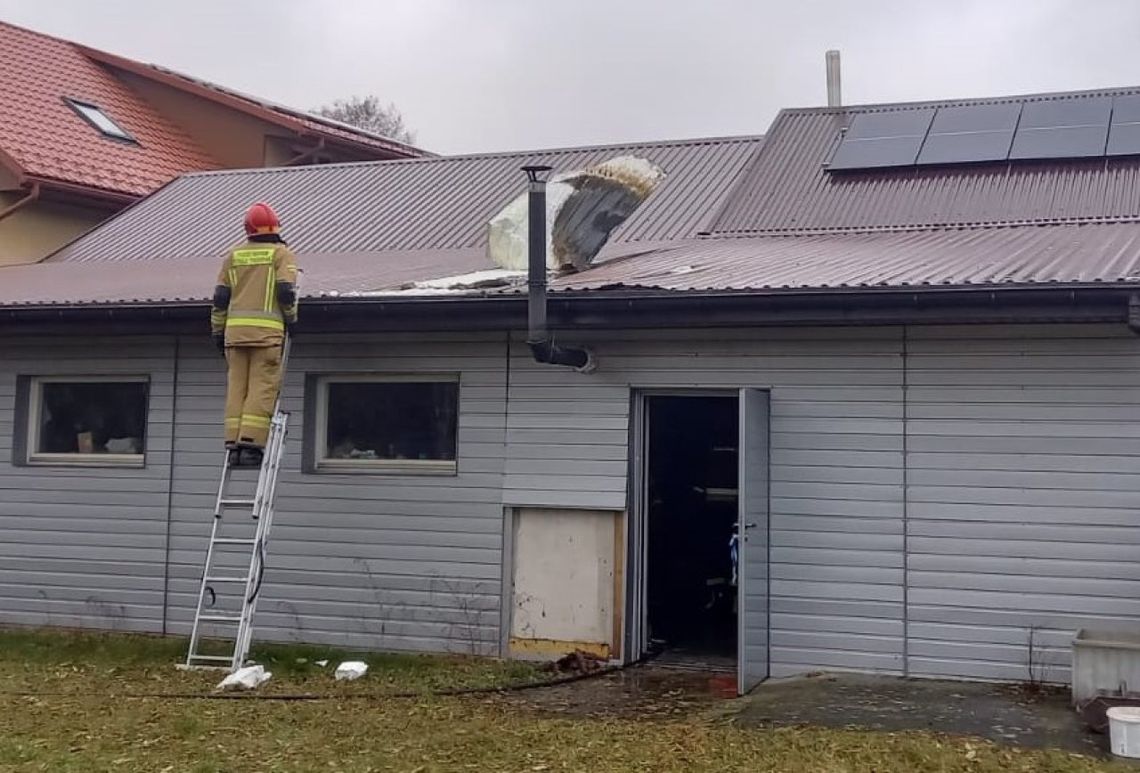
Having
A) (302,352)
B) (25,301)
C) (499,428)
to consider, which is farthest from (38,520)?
(499,428)

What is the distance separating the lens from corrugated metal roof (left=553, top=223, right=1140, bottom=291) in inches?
334

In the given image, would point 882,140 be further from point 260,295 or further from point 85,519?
point 85,519

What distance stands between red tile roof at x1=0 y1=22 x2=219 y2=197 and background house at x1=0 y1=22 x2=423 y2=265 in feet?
0.06

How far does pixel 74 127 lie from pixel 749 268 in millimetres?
12356

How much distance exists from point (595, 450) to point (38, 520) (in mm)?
4937

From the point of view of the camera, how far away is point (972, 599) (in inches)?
346

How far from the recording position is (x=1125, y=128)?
12.4 meters

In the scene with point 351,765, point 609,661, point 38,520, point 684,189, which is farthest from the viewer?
point 684,189

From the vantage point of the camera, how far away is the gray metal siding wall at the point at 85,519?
1092 centimetres

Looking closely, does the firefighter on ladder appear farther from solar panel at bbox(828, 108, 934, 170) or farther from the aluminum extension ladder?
solar panel at bbox(828, 108, 934, 170)

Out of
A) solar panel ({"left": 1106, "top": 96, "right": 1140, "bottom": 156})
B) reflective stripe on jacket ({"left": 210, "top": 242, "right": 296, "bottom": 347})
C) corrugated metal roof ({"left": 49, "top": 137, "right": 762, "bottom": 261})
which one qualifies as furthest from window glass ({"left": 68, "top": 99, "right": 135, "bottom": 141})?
solar panel ({"left": 1106, "top": 96, "right": 1140, "bottom": 156})

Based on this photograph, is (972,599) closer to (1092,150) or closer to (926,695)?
(926,695)

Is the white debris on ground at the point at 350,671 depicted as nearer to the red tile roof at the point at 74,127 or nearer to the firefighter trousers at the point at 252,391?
the firefighter trousers at the point at 252,391

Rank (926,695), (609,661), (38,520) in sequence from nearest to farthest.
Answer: (926,695) < (609,661) < (38,520)
